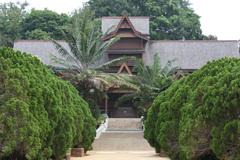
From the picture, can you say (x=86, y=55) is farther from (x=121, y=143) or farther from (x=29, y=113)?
(x=29, y=113)

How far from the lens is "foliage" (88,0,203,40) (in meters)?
60.3

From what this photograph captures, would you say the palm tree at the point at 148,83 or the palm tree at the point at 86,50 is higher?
the palm tree at the point at 86,50

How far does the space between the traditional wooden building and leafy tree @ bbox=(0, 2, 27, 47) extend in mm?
7897

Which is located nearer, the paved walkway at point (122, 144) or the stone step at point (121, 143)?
the paved walkway at point (122, 144)

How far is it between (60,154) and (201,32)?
4909cm

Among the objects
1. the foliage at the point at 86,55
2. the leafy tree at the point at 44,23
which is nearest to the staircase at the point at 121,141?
the foliage at the point at 86,55

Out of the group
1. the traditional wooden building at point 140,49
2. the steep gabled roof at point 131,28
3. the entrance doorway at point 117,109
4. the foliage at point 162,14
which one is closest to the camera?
the steep gabled roof at point 131,28

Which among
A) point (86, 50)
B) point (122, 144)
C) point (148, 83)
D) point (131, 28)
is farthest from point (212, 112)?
point (131, 28)

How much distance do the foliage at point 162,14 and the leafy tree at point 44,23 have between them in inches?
223

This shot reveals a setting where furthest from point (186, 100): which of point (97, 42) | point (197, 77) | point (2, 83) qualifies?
point (97, 42)

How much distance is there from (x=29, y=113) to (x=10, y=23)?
51.6 meters

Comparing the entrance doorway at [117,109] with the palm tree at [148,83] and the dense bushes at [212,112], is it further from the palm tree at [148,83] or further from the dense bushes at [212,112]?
the dense bushes at [212,112]

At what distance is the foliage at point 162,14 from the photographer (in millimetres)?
60294

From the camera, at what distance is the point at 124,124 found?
40.1m
